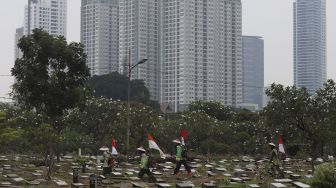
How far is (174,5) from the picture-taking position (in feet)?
283

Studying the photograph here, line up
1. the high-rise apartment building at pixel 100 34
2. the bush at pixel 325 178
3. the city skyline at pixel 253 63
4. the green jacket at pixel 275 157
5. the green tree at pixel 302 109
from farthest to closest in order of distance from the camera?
the city skyline at pixel 253 63 < the high-rise apartment building at pixel 100 34 < the green tree at pixel 302 109 < the green jacket at pixel 275 157 < the bush at pixel 325 178

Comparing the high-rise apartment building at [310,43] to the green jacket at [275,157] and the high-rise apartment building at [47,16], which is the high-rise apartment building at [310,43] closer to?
the high-rise apartment building at [47,16]

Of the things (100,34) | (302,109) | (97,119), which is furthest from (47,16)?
(302,109)

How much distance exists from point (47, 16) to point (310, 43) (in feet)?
209

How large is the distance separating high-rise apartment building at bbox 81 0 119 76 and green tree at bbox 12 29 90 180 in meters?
60.6

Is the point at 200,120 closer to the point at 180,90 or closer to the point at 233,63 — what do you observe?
the point at 180,90

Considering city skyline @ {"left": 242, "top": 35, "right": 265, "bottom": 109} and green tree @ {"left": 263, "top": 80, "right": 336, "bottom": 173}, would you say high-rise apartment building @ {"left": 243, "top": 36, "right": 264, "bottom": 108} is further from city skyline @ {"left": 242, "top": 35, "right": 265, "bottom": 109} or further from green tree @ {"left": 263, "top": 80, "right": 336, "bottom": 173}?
green tree @ {"left": 263, "top": 80, "right": 336, "bottom": 173}

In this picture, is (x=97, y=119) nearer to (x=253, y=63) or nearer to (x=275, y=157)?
(x=275, y=157)

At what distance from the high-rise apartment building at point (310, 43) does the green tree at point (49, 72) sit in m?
95.1

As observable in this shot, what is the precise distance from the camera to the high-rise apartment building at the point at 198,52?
81875 mm

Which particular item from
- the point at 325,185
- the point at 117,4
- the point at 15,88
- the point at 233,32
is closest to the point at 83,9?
the point at 117,4

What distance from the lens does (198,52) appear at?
84062mm

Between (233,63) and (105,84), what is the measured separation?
21310 millimetres

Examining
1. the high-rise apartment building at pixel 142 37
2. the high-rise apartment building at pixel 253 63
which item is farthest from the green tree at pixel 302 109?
the high-rise apartment building at pixel 253 63
